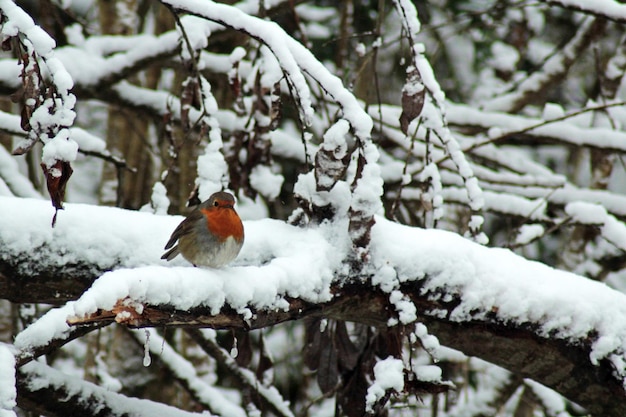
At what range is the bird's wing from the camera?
2365 millimetres

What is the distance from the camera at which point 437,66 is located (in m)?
8.09

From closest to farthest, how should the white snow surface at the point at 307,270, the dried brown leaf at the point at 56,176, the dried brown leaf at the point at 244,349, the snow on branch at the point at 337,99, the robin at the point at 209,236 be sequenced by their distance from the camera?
1. the dried brown leaf at the point at 56,176
2. the white snow surface at the point at 307,270
3. the snow on branch at the point at 337,99
4. the robin at the point at 209,236
5. the dried brown leaf at the point at 244,349

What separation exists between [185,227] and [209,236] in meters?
0.09

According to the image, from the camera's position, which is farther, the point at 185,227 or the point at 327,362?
the point at 327,362

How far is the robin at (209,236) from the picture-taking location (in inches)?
92.8

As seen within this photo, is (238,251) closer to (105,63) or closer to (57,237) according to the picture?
(57,237)

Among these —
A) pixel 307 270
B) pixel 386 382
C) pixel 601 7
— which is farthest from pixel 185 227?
pixel 601 7

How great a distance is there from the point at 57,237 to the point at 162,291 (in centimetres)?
51

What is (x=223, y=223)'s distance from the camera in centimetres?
246

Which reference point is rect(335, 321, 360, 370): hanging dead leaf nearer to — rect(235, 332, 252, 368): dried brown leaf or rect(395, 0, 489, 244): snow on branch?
rect(235, 332, 252, 368): dried brown leaf

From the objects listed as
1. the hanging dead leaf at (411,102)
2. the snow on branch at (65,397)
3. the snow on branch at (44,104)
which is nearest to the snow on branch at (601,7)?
the hanging dead leaf at (411,102)

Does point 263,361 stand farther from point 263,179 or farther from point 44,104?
point 44,104

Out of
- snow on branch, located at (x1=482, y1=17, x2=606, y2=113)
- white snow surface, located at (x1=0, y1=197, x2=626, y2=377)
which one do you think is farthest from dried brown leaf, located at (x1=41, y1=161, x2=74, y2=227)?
snow on branch, located at (x1=482, y1=17, x2=606, y2=113)

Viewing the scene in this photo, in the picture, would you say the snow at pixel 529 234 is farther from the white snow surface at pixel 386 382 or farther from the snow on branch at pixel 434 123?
the white snow surface at pixel 386 382
